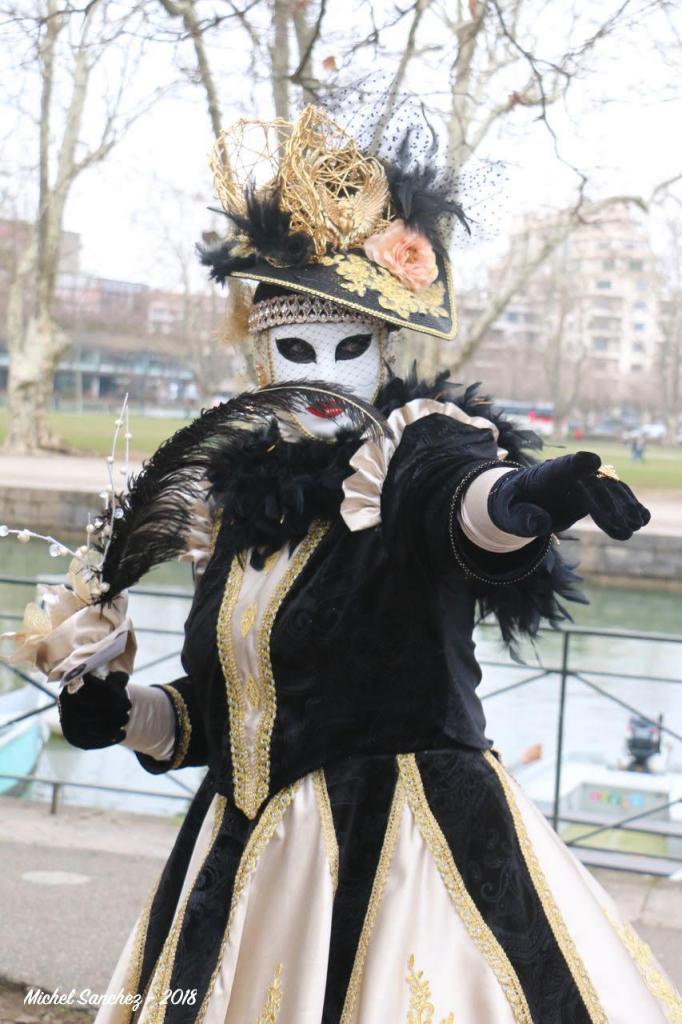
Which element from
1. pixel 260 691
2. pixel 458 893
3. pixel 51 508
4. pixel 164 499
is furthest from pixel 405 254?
pixel 51 508

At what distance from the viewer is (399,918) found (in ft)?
5.75

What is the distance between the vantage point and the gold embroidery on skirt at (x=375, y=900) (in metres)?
1.75

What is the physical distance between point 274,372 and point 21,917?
1.92 metres

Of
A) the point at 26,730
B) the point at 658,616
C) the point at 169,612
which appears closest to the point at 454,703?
the point at 26,730

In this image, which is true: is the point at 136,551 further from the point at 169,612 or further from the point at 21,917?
the point at 169,612

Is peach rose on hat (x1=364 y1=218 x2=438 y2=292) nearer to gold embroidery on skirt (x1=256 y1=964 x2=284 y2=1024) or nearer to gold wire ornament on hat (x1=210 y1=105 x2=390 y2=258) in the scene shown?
gold wire ornament on hat (x1=210 y1=105 x2=390 y2=258)

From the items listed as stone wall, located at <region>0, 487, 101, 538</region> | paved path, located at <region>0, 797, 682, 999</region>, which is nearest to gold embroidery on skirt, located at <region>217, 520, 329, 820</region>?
paved path, located at <region>0, 797, 682, 999</region>

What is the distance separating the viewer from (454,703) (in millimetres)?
1845

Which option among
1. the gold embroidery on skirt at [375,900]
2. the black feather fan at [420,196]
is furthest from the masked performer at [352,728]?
the black feather fan at [420,196]

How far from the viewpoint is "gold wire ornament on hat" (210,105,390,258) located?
2.11m

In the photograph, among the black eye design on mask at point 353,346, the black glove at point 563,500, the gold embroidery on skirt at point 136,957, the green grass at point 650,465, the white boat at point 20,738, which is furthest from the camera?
the green grass at point 650,465

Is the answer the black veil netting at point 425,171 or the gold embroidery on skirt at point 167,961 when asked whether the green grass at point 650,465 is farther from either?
the gold embroidery on skirt at point 167,961

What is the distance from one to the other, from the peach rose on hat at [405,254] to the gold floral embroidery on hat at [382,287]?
0.01 metres

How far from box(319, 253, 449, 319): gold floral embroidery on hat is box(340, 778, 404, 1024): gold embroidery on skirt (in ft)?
2.54
